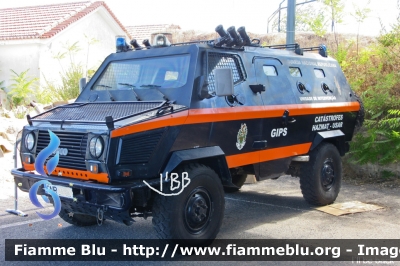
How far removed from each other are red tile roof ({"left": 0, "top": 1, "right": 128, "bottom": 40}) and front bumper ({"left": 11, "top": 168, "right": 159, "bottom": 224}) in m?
13.4

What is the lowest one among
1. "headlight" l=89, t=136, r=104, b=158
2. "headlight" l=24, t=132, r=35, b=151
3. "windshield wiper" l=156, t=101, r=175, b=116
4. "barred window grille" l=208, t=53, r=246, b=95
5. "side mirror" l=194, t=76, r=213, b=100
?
"headlight" l=24, t=132, r=35, b=151

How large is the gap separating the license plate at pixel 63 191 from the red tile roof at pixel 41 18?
13257 mm

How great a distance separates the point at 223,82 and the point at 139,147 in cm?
118

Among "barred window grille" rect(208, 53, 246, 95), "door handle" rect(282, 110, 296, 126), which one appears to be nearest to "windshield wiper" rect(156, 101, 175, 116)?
"barred window grille" rect(208, 53, 246, 95)

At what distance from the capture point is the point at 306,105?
273 inches

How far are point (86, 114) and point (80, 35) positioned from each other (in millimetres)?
14903

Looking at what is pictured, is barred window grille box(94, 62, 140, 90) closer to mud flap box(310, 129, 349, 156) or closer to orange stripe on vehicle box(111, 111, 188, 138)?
orange stripe on vehicle box(111, 111, 188, 138)

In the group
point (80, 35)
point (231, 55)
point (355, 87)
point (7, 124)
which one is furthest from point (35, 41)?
point (231, 55)

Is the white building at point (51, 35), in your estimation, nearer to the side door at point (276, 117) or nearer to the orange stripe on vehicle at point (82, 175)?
the side door at point (276, 117)

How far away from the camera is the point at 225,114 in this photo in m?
5.54

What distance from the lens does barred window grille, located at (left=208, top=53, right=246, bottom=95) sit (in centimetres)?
564

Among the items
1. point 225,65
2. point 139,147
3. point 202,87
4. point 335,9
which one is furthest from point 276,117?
point 335,9

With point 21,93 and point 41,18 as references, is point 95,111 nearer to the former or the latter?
point 21,93

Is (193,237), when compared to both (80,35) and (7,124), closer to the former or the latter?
(7,124)
